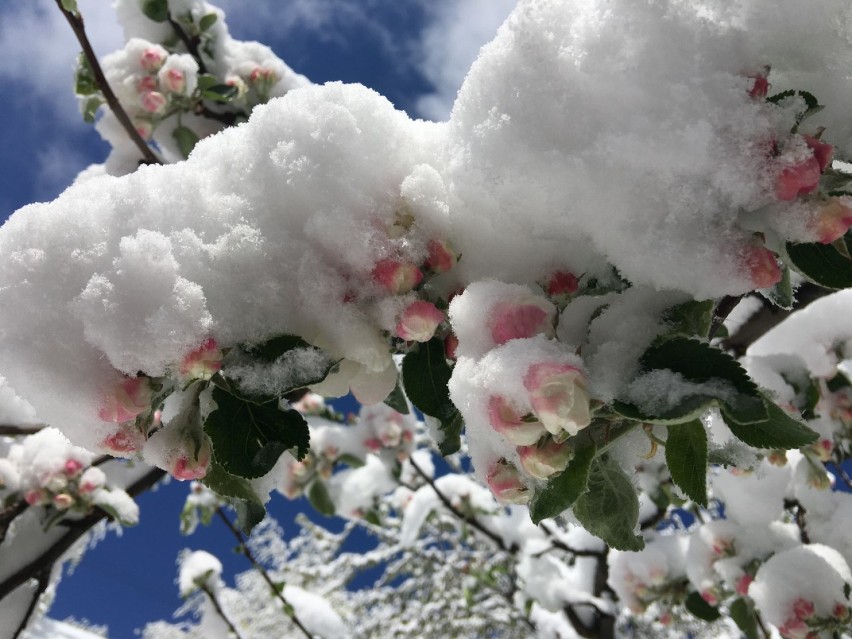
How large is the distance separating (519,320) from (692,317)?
151mm

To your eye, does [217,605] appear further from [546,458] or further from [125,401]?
[546,458]

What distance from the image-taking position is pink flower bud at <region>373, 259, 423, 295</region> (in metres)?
0.59

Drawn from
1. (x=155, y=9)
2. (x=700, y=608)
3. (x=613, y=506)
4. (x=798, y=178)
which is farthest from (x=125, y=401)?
(x=155, y=9)

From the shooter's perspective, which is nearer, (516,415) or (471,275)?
(516,415)

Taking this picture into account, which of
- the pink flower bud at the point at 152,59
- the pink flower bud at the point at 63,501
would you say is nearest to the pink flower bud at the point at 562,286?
the pink flower bud at the point at 63,501

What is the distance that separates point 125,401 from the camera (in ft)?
1.78

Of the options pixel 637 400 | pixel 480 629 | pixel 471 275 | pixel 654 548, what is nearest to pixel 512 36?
pixel 471 275

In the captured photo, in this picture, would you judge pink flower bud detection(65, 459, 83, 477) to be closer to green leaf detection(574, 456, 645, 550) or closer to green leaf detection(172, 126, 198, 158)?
green leaf detection(172, 126, 198, 158)

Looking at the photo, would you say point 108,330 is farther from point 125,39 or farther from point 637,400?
point 125,39

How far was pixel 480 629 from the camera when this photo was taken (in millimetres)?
5234

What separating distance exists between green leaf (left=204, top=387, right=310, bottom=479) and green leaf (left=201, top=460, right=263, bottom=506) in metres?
0.07

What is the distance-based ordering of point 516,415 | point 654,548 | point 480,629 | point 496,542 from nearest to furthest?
1. point 516,415
2. point 654,548
3. point 496,542
4. point 480,629

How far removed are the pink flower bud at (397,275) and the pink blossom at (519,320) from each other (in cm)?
10

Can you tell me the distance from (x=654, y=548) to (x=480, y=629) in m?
3.47
